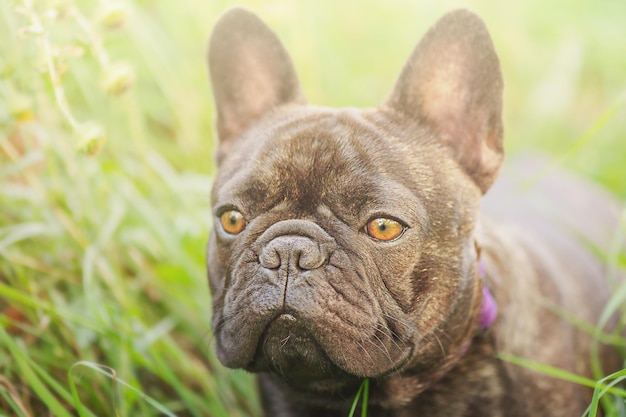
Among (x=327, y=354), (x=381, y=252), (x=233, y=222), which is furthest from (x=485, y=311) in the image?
(x=233, y=222)

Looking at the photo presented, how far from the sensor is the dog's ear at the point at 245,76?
3.10 meters

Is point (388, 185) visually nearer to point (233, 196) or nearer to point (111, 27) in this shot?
point (233, 196)

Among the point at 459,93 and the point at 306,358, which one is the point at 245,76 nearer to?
the point at 459,93

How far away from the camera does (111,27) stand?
8.86 ft

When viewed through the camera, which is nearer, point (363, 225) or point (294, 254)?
point (294, 254)

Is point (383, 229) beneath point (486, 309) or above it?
above

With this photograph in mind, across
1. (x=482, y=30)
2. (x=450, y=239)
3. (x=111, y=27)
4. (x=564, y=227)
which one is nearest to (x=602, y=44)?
(x=564, y=227)

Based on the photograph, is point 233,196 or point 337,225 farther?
point 233,196

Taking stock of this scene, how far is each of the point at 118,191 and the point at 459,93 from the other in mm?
1720

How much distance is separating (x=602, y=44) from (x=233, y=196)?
4.49 metres

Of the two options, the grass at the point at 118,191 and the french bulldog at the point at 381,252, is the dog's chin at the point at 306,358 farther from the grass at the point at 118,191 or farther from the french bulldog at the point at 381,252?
the grass at the point at 118,191

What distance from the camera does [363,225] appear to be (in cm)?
243

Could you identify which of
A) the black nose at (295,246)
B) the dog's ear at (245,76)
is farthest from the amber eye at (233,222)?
the dog's ear at (245,76)

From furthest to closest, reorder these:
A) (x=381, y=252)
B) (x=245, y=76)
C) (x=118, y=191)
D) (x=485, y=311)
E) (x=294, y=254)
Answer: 1. (x=118, y=191)
2. (x=245, y=76)
3. (x=485, y=311)
4. (x=381, y=252)
5. (x=294, y=254)
